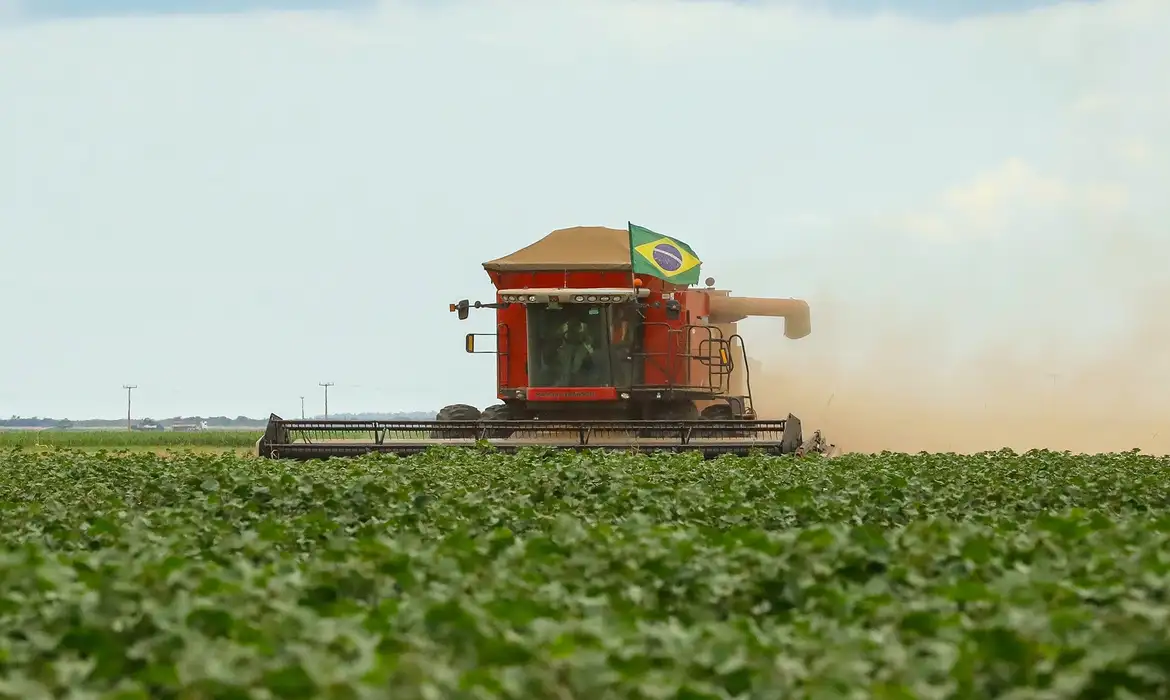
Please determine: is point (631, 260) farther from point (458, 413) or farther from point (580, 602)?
point (580, 602)

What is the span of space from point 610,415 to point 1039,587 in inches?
760

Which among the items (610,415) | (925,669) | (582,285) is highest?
(582,285)

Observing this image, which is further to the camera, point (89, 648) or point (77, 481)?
point (77, 481)

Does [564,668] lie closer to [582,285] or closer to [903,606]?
[903,606]

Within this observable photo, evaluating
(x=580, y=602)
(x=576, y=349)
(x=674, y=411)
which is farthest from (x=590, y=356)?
(x=580, y=602)

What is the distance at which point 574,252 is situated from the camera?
2678cm

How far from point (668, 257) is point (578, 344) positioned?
1.95 meters

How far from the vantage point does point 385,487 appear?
44.4 ft

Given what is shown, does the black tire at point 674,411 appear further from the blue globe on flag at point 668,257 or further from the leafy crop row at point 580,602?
the leafy crop row at point 580,602

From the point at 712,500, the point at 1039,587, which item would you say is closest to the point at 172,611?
the point at 1039,587

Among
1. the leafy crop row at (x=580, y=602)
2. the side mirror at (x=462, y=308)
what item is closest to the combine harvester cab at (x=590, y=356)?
the side mirror at (x=462, y=308)

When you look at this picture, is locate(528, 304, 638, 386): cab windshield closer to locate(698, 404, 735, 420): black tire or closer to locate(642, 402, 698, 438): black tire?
locate(642, 402, 698, 438): black tire

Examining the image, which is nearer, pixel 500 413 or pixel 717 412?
pixel 717 412

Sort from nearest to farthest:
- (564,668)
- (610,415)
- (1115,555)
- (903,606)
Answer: (564,668) → (903,606) → (1115,555) → (610,415)
